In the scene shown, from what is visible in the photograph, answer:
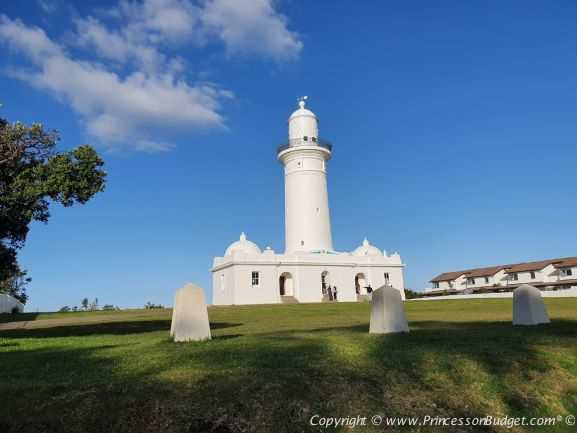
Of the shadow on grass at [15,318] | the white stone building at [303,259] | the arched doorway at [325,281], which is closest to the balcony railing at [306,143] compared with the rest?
the white stone building at [303,259]

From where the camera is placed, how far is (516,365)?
9477mm

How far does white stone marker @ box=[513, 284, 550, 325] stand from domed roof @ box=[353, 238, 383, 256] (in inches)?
1362

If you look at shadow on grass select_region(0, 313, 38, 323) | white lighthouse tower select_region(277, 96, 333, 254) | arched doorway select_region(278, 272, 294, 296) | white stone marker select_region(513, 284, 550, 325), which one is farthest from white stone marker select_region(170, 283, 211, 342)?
white lighthouse tower select_region(277, 96, 333, 254)

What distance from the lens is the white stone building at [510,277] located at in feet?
192

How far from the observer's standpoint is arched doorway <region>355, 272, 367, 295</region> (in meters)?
47.6

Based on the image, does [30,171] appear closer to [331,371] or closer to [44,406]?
[44,406]

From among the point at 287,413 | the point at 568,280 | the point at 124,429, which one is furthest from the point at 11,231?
the point at 568,280

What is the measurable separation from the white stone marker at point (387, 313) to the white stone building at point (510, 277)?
5261 cm

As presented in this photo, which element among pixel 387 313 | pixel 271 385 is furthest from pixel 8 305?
pixel 271 385

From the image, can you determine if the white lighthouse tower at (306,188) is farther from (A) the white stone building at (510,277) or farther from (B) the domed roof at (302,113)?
(A) the white stone building at (510,277)

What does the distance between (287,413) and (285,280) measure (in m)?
39.1

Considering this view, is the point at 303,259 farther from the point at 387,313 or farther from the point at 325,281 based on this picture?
the point at 387,313

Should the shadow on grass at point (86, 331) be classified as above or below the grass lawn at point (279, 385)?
above

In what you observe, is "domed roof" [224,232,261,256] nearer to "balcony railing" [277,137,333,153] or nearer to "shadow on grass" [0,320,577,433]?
"balcony railing" [277,137,333,153]
